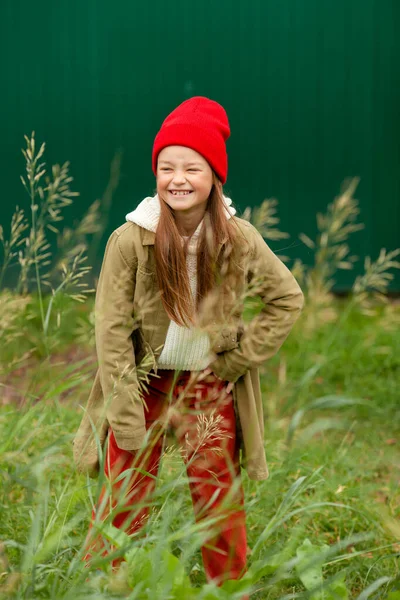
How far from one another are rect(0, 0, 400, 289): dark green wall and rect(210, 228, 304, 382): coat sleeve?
119 inches

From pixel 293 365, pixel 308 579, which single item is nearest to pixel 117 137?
pixel 293 365

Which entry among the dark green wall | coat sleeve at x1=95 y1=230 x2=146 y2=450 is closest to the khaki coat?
coat sleeve at x1=95 y1=230 x2=146 y2=450

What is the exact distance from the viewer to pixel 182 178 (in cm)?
214

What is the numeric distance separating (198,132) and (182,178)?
0.43 ft

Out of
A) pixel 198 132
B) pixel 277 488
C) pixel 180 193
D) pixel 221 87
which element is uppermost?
pixel 221 87

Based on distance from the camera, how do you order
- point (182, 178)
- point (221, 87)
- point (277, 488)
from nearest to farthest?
point (277, 488) → point (182, 178) → point (221, 87)

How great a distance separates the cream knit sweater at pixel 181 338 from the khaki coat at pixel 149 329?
0.02 metres

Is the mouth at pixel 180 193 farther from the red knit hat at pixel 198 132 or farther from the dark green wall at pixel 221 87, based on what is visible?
the dark green wall at pixel 221 87

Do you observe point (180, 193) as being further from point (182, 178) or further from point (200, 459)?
point (200, 459)

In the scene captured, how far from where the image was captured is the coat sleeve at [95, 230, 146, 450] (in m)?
2.19

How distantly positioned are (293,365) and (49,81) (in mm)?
2474

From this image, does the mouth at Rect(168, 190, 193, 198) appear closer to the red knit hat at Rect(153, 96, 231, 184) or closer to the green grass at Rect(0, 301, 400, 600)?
the red knit hat at Rect(153, 96, 231, 184)

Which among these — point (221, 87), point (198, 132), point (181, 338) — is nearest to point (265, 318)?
point (181, 338)

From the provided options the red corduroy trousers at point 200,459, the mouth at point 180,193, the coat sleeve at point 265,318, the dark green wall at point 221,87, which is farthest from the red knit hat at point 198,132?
the dark green wall at point 221,87
